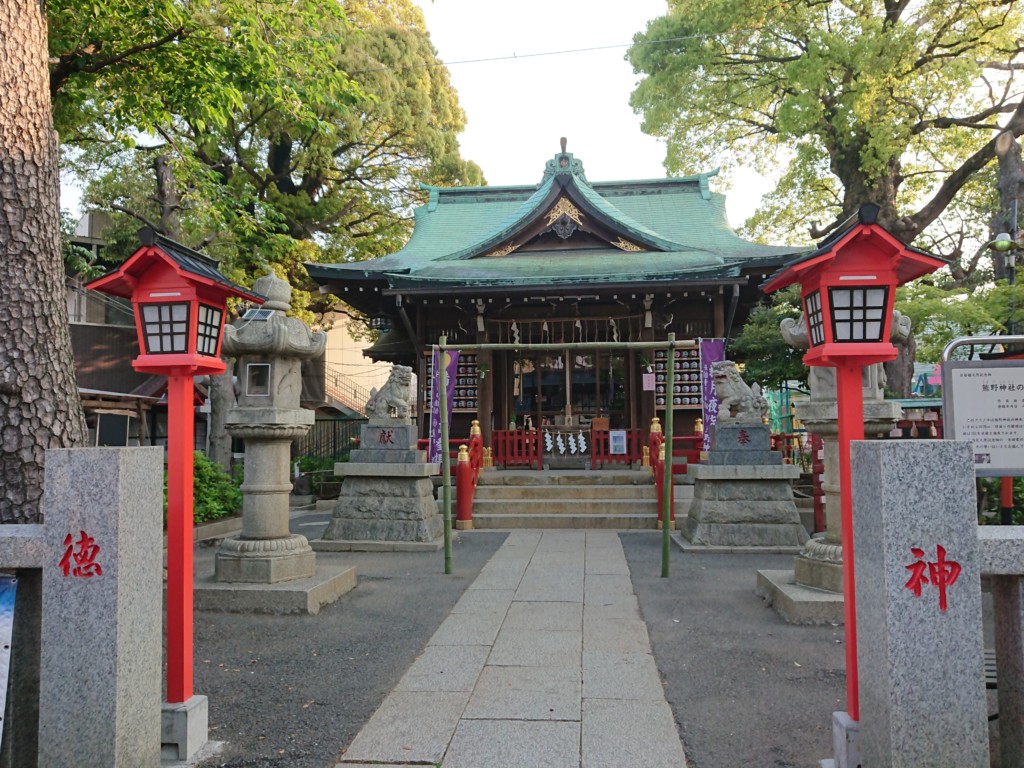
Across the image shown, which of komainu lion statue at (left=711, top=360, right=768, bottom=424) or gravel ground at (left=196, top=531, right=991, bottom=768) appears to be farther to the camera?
komainu lion statue at (left=711, top=360, right=768, bottom=424)

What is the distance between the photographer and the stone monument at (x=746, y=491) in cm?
852

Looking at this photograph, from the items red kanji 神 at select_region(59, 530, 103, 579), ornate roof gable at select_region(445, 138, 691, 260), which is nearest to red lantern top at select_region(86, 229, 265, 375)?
red kanji 神 at select_region(59, 530, 103, 579)

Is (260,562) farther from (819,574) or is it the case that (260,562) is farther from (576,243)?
(576,243)

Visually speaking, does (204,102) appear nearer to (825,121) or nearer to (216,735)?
(216,735)

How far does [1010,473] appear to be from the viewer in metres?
5.09

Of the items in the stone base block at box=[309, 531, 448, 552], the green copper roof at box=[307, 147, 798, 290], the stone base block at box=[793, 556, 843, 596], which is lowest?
the stone base block at box=[309, 531, 448, 552]

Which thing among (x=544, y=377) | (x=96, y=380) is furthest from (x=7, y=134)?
(x=96, y=380)

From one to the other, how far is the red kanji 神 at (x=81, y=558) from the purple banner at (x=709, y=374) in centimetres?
1091

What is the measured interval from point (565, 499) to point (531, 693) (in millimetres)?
7495

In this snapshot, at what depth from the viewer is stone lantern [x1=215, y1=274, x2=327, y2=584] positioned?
6.07 metres

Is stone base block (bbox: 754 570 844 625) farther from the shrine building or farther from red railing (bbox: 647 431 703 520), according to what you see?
the shrine building

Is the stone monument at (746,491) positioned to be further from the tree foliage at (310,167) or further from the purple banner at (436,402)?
the tree foliage at (310,167)

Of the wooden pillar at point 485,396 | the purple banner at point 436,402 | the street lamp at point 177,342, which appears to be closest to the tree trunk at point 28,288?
the street lamp at point 177,342

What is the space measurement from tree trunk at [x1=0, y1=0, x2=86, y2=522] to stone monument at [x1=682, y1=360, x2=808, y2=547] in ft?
23.2
